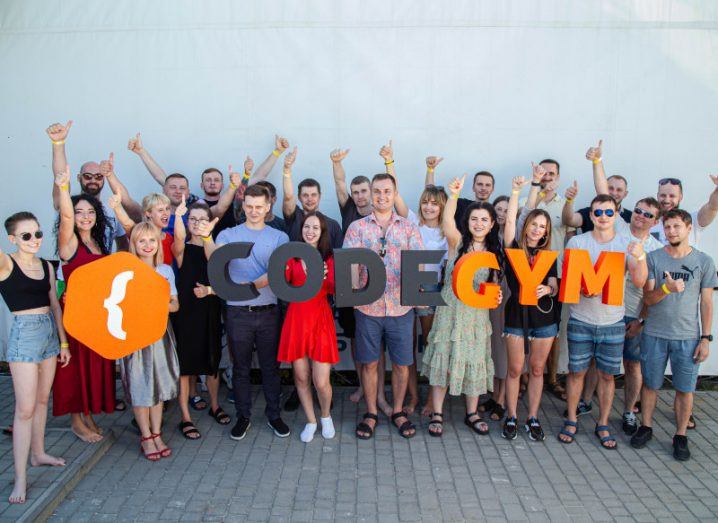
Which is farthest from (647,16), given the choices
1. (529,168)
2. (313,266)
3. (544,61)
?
(313,266)

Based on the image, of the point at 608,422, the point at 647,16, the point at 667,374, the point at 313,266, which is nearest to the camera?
the point at 313,266

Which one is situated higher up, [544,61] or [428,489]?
[544,61]

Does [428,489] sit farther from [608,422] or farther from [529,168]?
[529,168]

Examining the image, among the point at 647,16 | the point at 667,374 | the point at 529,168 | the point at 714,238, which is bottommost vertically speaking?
the point at 667,374

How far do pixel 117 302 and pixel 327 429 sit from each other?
1924 mm

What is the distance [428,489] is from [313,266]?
5.75 feet

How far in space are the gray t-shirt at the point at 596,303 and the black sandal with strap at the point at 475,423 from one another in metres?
1.16

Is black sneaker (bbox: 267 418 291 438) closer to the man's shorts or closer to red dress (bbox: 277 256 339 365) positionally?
red dress (bbox: 277 256 339 365)

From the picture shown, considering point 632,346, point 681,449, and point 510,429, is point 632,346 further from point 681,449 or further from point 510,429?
point 510,429

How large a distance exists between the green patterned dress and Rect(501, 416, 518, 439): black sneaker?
340mm

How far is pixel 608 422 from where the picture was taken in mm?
4766

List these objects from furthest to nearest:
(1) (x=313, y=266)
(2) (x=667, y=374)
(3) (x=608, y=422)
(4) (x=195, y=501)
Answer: (2) (x=667, y=374)
(3) (x=608, y=422)
(1) (x=313, y=266)
(4) (x=195, y=501)

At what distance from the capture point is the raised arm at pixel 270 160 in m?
5.32

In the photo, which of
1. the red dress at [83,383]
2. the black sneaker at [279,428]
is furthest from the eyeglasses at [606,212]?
the red dress at [83,383]
